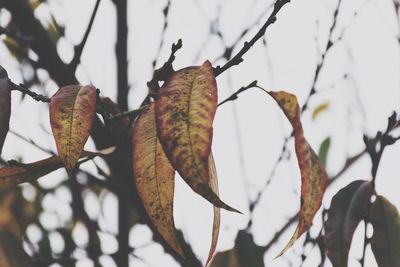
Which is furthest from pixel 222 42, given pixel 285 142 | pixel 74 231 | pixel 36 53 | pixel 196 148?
pixel 196 148

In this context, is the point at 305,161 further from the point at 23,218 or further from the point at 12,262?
the point at 23,218

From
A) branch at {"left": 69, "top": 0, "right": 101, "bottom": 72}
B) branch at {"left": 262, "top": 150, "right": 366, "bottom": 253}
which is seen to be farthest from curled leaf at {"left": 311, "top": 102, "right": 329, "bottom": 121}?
branch at {"left": 69, "top": 0, "right": 101, "bottom": 72}

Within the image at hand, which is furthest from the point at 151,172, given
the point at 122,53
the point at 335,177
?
the point at 335,177

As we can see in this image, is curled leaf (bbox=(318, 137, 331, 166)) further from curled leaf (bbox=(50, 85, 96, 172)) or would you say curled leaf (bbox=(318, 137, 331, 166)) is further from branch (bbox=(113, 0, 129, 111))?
curled leaf (bbox=(50, 85, 96, 172))

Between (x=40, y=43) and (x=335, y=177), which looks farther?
(x=335, y=177)

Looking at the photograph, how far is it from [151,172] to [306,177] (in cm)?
19

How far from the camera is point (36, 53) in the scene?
1.25 metres

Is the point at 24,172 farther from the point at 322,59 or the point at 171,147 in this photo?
the point at 322,59

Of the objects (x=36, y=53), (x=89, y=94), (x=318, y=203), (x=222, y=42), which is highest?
(x=222, y=42)

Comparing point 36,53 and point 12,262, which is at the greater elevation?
point 36,53

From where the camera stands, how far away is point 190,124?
53cm

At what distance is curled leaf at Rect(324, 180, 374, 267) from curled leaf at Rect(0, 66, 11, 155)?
1.51ft

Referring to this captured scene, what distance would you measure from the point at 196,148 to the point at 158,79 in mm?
220

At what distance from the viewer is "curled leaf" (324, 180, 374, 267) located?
73 centimetres
